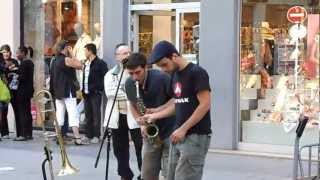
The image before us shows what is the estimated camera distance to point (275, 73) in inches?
467

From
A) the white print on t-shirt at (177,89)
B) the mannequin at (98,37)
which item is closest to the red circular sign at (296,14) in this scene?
the mannequin at (98,37)

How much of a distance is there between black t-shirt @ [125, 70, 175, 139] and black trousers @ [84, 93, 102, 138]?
5.58m

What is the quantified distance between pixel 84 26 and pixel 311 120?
531 cm

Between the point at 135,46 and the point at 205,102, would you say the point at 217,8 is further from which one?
the point at 205,102

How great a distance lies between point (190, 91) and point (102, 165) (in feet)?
16.0

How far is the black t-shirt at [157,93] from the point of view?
721 cm

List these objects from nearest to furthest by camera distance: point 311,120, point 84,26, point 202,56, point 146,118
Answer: point 146,118
point 311,120
point 202,56
point 84,26

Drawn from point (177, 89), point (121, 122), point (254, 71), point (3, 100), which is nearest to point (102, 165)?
point (121, 122)

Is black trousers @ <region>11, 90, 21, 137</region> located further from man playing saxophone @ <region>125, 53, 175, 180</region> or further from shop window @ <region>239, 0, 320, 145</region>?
man playing saxophone @ <region>125, 53, 175, 180</region>

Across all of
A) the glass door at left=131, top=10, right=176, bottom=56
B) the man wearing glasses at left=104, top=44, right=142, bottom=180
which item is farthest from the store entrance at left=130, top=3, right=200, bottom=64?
the man wearing glasses at left=104, top=44, right=142, bottom=180

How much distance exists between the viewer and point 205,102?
607 centimetres

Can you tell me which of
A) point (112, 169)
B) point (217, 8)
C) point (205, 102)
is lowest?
point (112, 169)

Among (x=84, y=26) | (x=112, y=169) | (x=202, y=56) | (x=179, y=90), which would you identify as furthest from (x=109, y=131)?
(x=84, y=26)

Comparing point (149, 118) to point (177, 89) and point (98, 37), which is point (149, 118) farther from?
point (98, 37)
